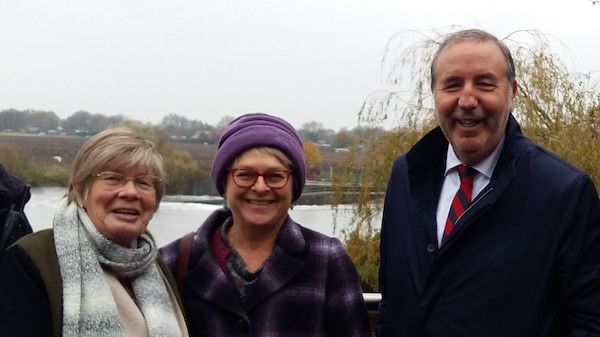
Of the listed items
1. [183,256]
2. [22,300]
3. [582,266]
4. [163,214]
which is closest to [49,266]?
[22,300]

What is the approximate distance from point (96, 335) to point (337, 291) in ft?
2.88

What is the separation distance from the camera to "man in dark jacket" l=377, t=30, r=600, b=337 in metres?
2.38

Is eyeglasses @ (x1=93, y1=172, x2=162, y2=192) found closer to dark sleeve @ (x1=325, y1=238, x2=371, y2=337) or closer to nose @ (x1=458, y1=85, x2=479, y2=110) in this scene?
dark sleeve @ (x1=325, y1=238, x2=371, y2=337)

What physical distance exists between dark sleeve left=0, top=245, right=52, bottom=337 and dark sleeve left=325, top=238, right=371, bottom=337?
0.99 meters

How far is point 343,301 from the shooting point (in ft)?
9.24

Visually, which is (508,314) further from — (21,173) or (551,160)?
(21,173)

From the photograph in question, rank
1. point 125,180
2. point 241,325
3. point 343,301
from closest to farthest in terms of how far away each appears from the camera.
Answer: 1. point 125,180
2. point 241,325
3. point 343,301

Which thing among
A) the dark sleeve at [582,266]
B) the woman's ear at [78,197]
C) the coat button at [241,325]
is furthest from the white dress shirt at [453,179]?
the woman's ear at [78,197]

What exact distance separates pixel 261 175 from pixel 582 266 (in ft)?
3.57

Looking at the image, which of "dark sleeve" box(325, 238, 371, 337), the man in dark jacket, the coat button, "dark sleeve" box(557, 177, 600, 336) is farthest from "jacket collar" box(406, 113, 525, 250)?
the coat button

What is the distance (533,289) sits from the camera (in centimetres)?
241

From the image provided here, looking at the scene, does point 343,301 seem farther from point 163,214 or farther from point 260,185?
point 163,214

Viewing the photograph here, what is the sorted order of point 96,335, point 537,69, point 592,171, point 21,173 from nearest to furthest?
point 96,335
point 21,173
point 592,171
point 537,69

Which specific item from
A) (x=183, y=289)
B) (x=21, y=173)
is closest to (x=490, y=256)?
(x=183, y=289)
